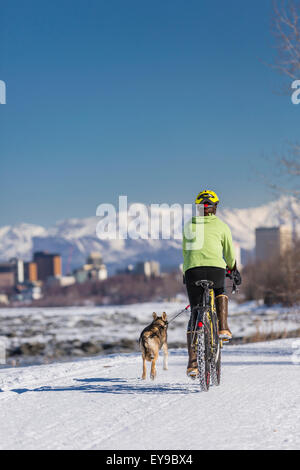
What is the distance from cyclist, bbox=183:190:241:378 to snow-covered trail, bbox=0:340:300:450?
0.78 metres

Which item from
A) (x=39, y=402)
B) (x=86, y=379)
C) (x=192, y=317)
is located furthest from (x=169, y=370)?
(x=39, y=402)

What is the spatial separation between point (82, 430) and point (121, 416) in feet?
2.16

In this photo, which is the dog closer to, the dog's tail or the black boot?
the dog's tail

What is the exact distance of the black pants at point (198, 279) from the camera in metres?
7.70

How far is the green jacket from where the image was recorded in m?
7.70

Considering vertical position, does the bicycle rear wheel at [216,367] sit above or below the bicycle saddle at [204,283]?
below

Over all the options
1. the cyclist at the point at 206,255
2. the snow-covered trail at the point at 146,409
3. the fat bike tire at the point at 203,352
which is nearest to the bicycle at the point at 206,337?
the fat bike tire at the point at 203,352

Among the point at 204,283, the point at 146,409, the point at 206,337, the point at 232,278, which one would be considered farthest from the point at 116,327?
the point at 146,409

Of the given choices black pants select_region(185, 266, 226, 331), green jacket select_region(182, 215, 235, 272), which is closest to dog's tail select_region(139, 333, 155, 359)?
black pants select_region(185, 266, 226, 331)

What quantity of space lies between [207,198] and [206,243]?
55cm

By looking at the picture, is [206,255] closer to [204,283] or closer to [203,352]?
A: [204,283]

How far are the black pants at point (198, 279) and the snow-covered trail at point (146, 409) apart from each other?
103 centimetres

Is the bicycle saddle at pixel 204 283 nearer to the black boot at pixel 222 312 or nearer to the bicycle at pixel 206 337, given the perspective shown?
the bicycle at pixel 206 337
